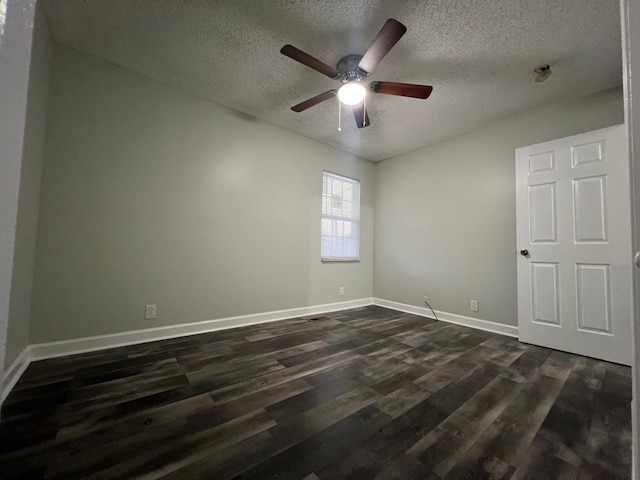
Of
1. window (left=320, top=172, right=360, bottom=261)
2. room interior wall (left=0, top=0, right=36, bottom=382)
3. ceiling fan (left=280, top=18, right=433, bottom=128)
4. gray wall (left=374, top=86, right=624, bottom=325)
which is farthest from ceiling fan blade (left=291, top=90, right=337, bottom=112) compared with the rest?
gray wall (left=374, top=86, right=624, bottom=325)

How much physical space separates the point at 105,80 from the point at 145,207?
3.58 feet

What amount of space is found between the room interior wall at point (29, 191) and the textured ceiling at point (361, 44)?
0.95ft

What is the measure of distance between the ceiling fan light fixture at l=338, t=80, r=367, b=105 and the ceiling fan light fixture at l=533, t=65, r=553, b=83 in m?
1.45

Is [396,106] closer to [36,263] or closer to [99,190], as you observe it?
[99,190]

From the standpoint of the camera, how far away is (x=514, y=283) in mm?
2682

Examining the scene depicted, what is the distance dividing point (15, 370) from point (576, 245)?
4345 millimetres

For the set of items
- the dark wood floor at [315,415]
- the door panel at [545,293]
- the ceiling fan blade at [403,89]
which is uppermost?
the ceiling fan blade at [403,89]

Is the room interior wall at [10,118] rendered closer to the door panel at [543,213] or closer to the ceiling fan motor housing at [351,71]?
the ceiling fan motor housing at [351,71]

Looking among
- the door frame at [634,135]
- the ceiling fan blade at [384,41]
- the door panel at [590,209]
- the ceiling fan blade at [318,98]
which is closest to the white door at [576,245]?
the door panel at [590,209]

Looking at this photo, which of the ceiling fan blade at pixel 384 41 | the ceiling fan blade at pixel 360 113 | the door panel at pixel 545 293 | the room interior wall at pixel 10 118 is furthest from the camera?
the door panel at pixel 545 293

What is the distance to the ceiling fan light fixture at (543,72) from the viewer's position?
204 cm

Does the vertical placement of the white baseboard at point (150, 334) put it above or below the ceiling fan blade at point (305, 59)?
below

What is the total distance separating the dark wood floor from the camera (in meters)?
1.03

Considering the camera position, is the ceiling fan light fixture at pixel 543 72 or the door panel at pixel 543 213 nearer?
A: the ceiling fan light fixture at pixel 543 72
